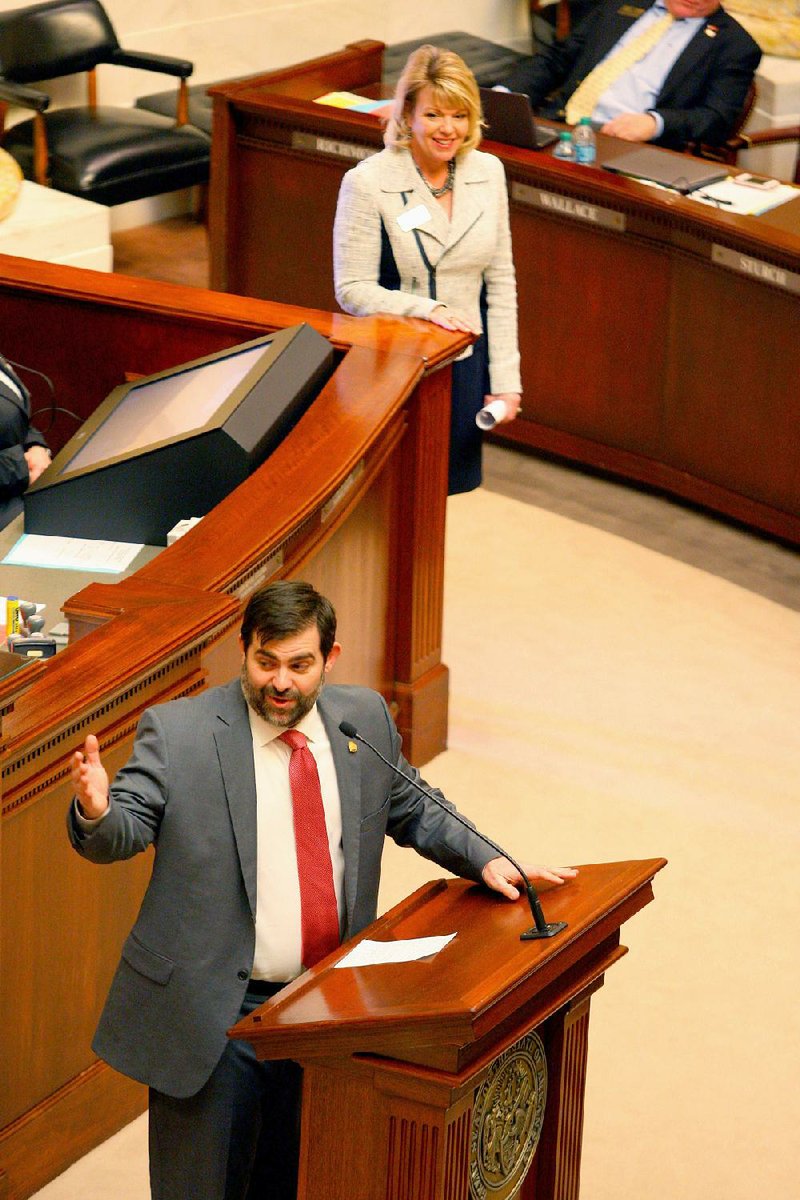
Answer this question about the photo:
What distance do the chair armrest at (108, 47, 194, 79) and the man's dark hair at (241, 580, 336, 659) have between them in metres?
5.53

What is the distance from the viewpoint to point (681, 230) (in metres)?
6.01

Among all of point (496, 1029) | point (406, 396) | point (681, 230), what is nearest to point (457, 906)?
point (496, 1029)

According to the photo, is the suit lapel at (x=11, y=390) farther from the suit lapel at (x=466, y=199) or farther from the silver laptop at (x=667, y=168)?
the silver laptop at (x=667, y=168)

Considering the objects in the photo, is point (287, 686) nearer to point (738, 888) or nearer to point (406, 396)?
point (406, 396)

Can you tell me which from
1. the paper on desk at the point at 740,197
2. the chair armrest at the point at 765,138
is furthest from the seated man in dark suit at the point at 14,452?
the chair armrest at the point at 765,138

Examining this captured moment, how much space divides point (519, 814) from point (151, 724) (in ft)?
7.08

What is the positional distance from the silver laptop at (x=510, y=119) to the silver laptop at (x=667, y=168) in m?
0.27

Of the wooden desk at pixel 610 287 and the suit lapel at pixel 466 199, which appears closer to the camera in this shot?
the suit lapel at pixel 466 199

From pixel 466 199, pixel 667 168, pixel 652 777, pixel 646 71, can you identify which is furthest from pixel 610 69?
pixel 652 777

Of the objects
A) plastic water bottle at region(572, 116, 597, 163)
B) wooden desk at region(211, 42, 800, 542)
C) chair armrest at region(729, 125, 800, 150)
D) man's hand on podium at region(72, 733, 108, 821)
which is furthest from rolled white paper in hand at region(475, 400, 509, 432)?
chair armrest at region(729, 125, 800, 150)

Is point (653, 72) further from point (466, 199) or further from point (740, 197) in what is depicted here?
point (466, 199)

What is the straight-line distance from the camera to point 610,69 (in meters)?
7.18

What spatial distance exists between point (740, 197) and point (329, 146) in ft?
4.74

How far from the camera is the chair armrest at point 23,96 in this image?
23.7ft
